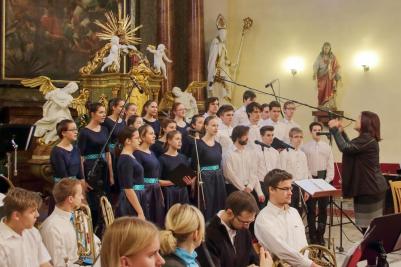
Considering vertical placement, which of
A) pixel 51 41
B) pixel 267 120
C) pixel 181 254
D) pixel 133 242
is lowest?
pixel 181 254

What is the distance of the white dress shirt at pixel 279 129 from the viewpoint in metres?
9.03

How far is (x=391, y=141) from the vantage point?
1102 cm

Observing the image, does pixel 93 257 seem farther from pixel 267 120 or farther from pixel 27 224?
pixel 267 120

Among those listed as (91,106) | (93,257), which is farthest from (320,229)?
(93,257)

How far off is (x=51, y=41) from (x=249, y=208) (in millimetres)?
8919

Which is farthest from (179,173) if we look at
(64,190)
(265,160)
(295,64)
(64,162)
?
(295,64)

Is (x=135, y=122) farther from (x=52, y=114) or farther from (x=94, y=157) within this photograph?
(x=52, y=114)

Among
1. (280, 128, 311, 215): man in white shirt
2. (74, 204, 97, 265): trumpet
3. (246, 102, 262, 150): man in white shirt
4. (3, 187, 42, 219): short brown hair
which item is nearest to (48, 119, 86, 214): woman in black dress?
(74, 204, 97, 265): trumpet

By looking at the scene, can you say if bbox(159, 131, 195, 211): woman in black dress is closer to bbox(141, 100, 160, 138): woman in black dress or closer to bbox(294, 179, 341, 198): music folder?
bbox(141, 100, 160, 138): woman in black dress

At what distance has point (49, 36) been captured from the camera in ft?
38.7

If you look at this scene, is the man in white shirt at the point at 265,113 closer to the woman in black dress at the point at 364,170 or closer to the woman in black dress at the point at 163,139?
the woman in black dress at the point at 163,139

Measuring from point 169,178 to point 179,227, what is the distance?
11.8 ft

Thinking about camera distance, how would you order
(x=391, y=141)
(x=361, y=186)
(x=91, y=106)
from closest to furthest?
(x=361, y=186), (x=91, y=106), (x=391, y=141)

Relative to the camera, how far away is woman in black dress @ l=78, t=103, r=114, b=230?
6.94 meters
